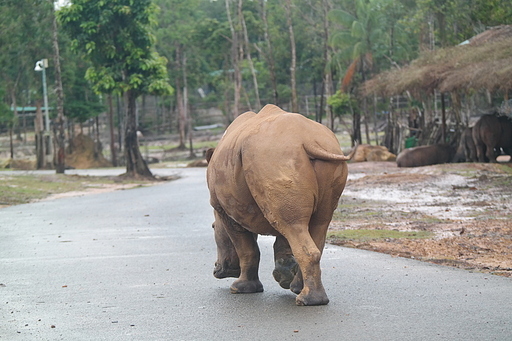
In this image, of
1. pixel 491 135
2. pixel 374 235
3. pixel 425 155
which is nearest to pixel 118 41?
pixel 425 155

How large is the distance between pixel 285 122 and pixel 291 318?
151 centimetres

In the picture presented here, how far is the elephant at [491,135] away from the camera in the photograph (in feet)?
84.6

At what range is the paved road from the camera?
216 inches

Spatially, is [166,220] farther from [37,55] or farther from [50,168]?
[37,55]

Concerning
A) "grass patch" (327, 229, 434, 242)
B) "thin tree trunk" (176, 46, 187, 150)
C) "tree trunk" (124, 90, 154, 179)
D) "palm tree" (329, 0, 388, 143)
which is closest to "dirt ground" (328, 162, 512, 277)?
"grass patch" (327, 229, 434, 242)

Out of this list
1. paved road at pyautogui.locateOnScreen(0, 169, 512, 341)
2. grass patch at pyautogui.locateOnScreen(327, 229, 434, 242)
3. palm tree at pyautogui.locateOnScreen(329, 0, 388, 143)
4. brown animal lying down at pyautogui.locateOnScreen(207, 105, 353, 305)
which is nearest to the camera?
paved road at pyautogui.locateOnScreen(0, 169, 512, 341)

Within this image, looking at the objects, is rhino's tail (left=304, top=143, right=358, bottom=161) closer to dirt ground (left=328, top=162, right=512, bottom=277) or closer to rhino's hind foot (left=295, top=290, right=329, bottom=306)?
rhino's hind foot (left=295, top=290, right=329, bottom=306)

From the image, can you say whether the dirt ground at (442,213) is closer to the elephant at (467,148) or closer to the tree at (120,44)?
the elephant at (467,148)

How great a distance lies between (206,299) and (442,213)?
25.0ft

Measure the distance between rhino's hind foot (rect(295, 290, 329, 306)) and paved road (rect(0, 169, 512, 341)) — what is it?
0.19ft

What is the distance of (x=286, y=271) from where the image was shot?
6.52 meters

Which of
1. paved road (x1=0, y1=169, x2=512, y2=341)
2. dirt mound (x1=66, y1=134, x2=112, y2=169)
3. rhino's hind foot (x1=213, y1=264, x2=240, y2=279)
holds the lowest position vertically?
dirt mound (x1=66, y1=134, x2=112, y2=169)

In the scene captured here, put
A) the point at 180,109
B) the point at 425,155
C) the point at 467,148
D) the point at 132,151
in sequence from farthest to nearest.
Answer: the point at 180,109 → the point at 132,151 → the point at 425,155 → the point at 467,148

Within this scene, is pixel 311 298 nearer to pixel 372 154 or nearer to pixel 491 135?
pixel 491 135
